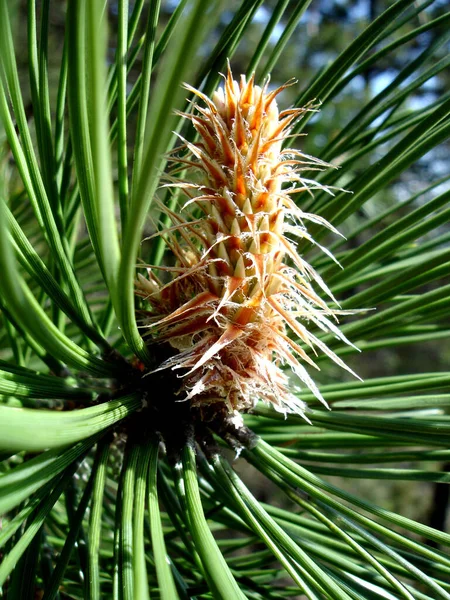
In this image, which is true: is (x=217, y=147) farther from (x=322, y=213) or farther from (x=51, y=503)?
(x=51, y=503)

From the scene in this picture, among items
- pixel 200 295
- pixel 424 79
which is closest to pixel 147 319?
pixel 200 295

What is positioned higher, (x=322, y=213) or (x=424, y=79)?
(x=424, y=79)

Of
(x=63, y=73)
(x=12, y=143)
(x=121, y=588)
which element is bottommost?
(x=121, y=588)

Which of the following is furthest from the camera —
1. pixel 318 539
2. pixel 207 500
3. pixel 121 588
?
pixel 207 500

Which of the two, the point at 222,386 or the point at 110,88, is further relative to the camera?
the point at 110,88

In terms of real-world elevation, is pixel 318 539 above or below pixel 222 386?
below

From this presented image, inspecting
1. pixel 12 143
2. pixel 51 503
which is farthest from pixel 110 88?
pixel 51 503

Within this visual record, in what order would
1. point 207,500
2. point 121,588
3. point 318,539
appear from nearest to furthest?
point 121,588 < point 318,539 < point 207,500

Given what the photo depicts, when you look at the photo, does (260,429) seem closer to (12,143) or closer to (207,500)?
(207,500)

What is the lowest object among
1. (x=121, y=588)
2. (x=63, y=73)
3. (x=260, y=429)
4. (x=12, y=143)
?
(x=121, y=588)
